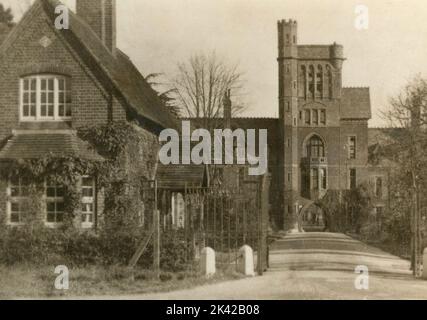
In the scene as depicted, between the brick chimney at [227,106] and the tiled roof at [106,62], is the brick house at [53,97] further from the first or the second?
the brick chimney at [227,106]

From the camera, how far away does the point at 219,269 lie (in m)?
18.3

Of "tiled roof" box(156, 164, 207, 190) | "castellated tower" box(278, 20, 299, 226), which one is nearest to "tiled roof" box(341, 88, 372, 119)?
"castellated tower" box(278, 20, 299, 226)

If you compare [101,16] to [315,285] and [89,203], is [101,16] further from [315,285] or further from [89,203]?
[315,285]

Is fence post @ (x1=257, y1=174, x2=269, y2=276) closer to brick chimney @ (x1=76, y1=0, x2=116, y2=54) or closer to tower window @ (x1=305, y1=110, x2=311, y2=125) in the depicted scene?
brick chimney @ (x1=76, y1=0, x2=116, y2=54)

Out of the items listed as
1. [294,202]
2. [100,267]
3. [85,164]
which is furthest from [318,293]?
[294,202]

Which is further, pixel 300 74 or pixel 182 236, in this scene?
pixel 300 74

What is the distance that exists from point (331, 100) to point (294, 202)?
1043cm

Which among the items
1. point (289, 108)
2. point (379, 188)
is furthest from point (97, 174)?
point (379, 188)

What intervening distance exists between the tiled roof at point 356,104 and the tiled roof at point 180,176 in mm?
45623

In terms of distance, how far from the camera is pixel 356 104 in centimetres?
6669

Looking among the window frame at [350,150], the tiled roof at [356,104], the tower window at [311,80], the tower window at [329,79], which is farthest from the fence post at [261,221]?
the tiled roof at [356,104]

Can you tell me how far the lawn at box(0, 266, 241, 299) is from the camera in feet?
48.5

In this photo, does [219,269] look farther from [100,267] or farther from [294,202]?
[294,202]

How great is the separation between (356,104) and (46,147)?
5040 cm
